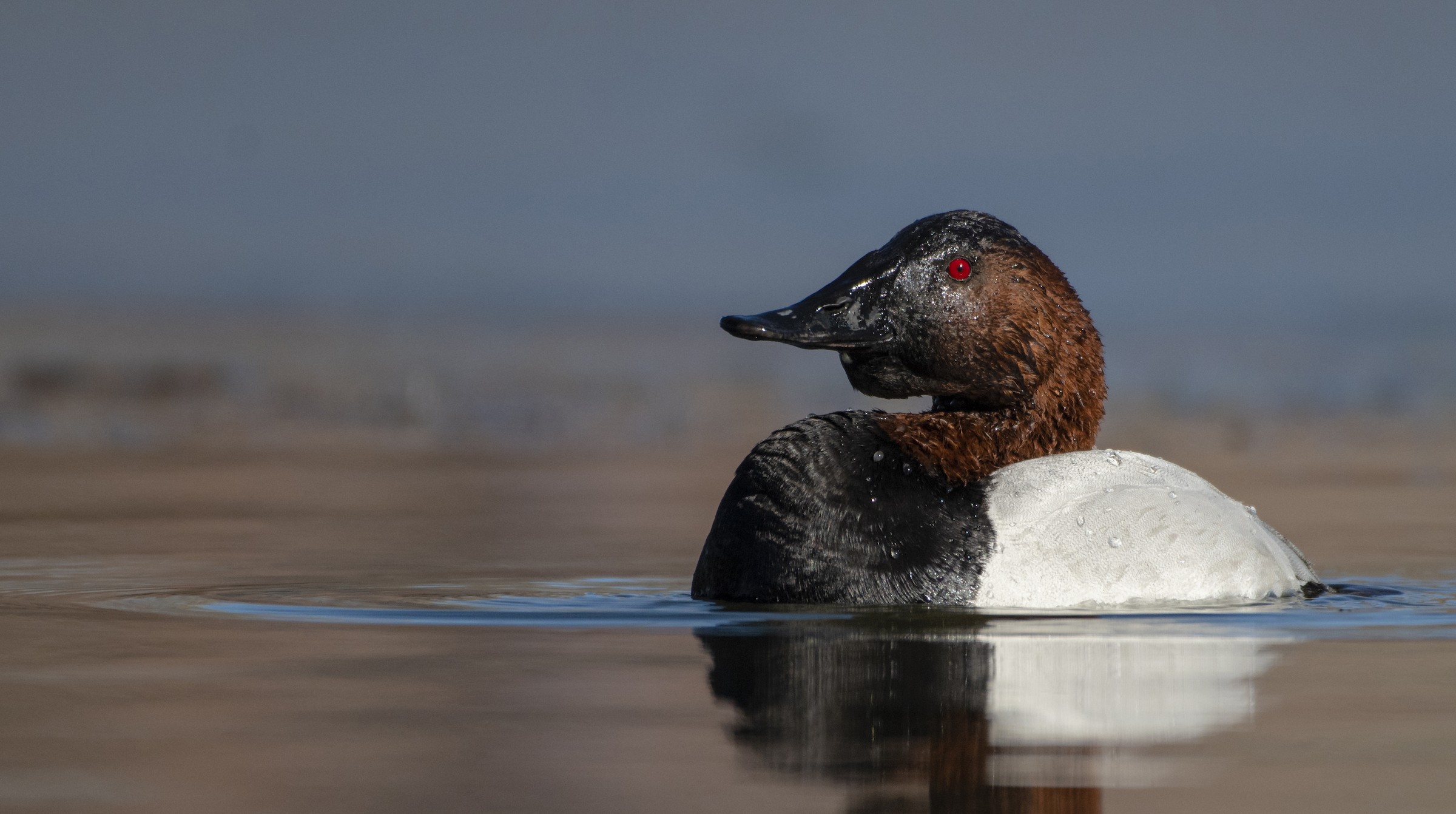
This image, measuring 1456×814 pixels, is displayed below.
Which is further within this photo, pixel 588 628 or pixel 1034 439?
pixel 1034 439

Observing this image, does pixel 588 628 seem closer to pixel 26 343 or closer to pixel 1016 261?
pixel 1016 261

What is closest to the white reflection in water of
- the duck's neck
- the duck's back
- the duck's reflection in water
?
the duck's reflection in water

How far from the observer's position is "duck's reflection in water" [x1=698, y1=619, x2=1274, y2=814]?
141 inches

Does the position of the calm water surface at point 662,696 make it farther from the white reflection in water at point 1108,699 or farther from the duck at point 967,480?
the duck at point 967,480

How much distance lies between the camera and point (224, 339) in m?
21.0

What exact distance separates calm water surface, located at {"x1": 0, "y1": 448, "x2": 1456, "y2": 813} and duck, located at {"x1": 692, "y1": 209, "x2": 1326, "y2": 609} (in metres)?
0.12

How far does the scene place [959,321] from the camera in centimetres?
629

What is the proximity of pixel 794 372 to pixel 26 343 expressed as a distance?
7736 mm

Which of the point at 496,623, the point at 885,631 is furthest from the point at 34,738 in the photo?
the point at 885,631

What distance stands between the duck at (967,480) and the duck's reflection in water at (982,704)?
31 cm

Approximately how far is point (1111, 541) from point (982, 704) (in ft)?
5.25

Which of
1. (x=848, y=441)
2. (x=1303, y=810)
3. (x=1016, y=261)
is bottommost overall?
(x=1303, y=810)

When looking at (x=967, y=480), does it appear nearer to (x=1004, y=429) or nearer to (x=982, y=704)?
(x=1004, y=429)

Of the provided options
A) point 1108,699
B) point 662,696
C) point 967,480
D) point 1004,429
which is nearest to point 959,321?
point 1004,429
